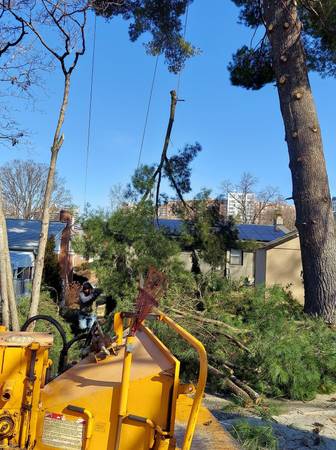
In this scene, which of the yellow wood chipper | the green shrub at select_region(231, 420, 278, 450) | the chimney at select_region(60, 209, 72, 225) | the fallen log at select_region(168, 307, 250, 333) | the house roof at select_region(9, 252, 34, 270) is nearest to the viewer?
the yellow wood chipper

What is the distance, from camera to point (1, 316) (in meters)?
6.12

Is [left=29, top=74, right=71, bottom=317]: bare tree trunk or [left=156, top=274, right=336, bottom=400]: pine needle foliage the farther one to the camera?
[left=156, top=274, right=336, bottom=400]: pine needle foliage

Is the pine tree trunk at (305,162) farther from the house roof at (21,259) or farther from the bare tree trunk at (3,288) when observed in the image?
the house roof at (21,259)

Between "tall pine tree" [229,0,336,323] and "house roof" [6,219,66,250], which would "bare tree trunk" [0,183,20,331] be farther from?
"house roof" [6,219,66,250]

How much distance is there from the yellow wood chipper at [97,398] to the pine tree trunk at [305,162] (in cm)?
724


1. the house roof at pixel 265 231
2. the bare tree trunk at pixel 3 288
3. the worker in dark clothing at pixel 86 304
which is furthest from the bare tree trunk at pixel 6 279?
the house roof at pixel 265 231

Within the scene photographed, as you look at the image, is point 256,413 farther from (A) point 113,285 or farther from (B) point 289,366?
(A) point 113,285

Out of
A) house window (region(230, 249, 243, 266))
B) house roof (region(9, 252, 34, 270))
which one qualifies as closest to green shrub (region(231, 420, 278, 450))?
house window (region(230, 249, 243, 266))

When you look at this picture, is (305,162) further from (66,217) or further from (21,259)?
(66,217)

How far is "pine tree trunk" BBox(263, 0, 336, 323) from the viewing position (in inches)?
374

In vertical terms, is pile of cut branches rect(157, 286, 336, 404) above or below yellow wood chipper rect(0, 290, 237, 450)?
below

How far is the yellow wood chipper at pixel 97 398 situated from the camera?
2.41 metres

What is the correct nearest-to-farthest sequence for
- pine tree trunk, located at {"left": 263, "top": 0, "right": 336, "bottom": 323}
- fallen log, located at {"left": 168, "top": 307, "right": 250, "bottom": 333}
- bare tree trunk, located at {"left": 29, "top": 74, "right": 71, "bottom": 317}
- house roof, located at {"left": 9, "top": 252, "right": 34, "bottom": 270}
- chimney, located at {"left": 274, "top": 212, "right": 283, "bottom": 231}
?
bare tree trunk, located at {"left": 29, "top": 74, "right": 71, "bottom": 317}, fallen log, located at {"left": 168, "top": 307, "right": 250, "bottom": 333}, pine tree trunk, located at {"left": 263, "top": 0, "right": 336, "bottom": 323}, house roof, located at {"left": 9, "top": 252, "right": 34, "bottom": 270}, chimney, located at {"left": 274, "top": 212, "right": 283, "bottom": 231}

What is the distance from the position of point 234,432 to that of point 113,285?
540 centimetres
